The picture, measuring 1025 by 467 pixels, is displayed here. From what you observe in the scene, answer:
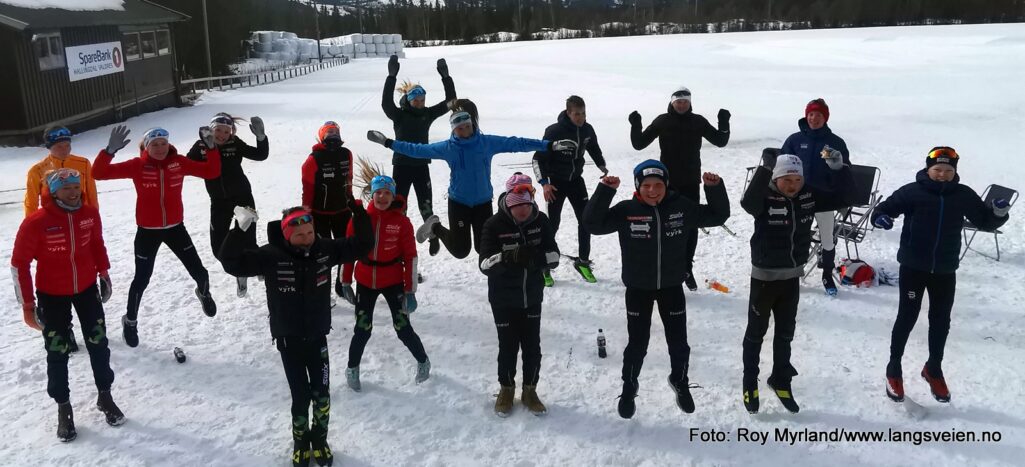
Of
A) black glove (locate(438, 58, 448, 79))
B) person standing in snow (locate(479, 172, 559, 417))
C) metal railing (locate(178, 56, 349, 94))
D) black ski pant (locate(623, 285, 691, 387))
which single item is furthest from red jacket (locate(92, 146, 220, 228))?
metal railing (locate(178, 56, 349, 94))

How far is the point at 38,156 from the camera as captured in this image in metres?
16.3

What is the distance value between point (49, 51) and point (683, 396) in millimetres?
20957

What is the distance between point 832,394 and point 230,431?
14.2 ft

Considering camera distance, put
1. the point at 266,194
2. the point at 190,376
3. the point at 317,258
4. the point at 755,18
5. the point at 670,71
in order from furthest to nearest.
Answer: the point at 755,18 < the point at 670,71 < the point at 266,194 < the point at 190,376 < the point at 317,258

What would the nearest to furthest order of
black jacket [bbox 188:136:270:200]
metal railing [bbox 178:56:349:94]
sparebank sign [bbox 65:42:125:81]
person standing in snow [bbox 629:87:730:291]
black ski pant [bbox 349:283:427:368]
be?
black ski pant [bbox 349:283:427:368]
black jacket [bbox 188:136:270:200]
person standing in snow [bbox 629:87:730:291]
sparebank sign [bbox 65:42:125:81]
metal railing [bbox 178:56:349:94]

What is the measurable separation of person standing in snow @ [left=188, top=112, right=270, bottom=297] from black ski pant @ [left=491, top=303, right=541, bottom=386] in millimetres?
3098

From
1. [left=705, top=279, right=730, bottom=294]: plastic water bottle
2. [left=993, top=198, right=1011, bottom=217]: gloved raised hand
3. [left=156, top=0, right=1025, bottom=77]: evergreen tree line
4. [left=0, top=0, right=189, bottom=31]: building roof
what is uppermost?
[left=156, top=0, right=1025, bottom=77]: evergreen tree line

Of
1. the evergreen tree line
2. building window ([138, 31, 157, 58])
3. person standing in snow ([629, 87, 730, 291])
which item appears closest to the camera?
person standing in snow ([629, 87, 730, 291])

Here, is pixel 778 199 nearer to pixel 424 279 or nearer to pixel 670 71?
pixel 424 279

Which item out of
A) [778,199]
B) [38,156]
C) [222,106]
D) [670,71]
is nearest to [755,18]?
[670,71]

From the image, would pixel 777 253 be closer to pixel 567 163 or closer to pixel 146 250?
pixel 567 163

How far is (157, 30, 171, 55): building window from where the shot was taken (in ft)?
88.2

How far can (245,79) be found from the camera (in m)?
38.0

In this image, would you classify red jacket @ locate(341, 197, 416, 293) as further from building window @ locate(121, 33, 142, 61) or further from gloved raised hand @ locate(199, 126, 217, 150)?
building window @ locate(121, 33, 142, 61)
